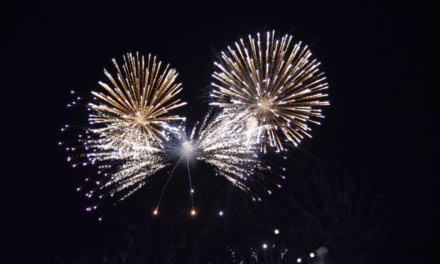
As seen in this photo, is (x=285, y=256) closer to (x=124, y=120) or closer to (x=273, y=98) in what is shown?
(x=273, y=98)

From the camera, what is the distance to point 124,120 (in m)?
8.15

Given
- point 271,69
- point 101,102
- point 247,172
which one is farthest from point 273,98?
point 101,102

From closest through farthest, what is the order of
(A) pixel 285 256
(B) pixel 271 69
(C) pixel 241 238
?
(B) pixel 271 69, (A) pixel 285 256, (C) pixel 241 238

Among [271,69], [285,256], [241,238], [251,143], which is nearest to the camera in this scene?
[271,69]

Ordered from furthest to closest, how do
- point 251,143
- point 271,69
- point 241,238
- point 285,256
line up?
point 241,238 → point 285,256 → point 251,143 → point 271,69

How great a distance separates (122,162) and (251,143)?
4.15 meters

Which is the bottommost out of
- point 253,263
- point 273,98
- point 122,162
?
point 253,263

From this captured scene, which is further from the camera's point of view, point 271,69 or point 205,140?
point 205,140

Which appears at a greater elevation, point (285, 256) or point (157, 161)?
point (157, 161)

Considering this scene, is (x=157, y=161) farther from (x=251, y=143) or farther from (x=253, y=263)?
(x=253, y=263)

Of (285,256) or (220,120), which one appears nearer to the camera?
(220,120)

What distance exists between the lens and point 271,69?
25.7 ft

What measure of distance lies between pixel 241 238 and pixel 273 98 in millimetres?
7270

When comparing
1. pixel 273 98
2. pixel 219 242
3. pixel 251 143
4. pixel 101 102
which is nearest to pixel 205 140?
pixel 251 143
